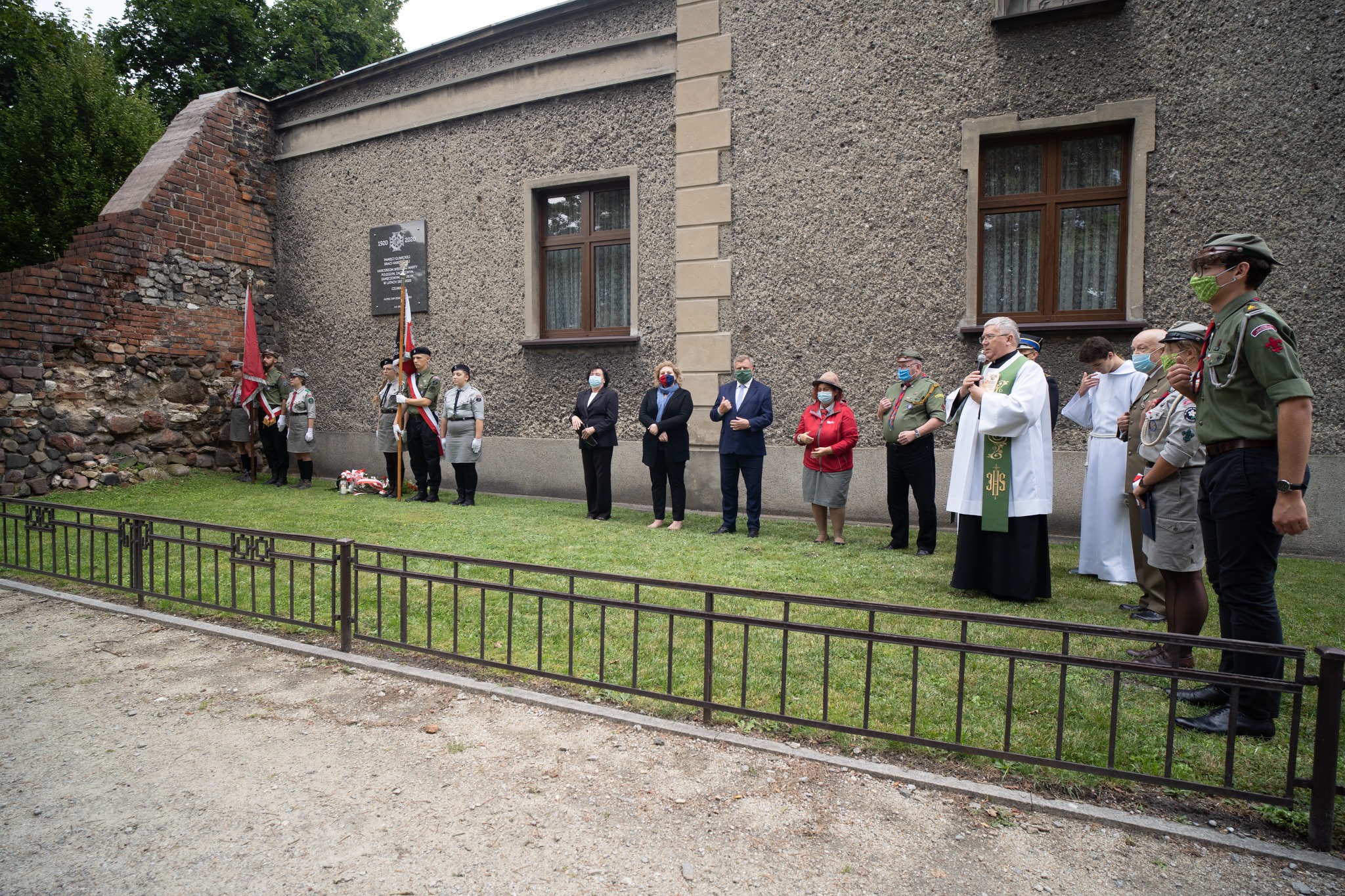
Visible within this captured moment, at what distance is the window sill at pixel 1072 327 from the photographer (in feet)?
26.1

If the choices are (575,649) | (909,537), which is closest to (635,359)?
(909,537)

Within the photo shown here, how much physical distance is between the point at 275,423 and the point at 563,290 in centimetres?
510

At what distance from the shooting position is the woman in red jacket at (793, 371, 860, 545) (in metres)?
7.62

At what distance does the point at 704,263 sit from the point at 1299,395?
24.8ft

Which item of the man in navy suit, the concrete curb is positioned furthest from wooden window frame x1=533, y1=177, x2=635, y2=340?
the concrete curb

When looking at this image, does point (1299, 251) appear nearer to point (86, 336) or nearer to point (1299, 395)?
point (1299, 395)

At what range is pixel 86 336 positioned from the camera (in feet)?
37.3

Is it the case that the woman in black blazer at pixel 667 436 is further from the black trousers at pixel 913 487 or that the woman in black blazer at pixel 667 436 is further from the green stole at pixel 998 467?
the green stole at pixel 998 467

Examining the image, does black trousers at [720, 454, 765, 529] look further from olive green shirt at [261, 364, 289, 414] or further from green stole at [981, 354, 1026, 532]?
olive green shirt at [261, 364, 289, 414]

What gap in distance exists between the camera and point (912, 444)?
24.0 feet

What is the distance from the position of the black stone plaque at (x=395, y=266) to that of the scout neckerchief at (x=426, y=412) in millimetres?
1865

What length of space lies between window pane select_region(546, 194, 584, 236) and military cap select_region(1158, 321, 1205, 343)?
866 cm

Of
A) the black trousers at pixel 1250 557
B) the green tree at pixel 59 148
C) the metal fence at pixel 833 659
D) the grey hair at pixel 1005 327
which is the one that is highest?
the green tree at pixel 59 148

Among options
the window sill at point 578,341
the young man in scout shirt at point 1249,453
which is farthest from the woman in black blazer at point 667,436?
the young man in scout shirt at point 1249,453
